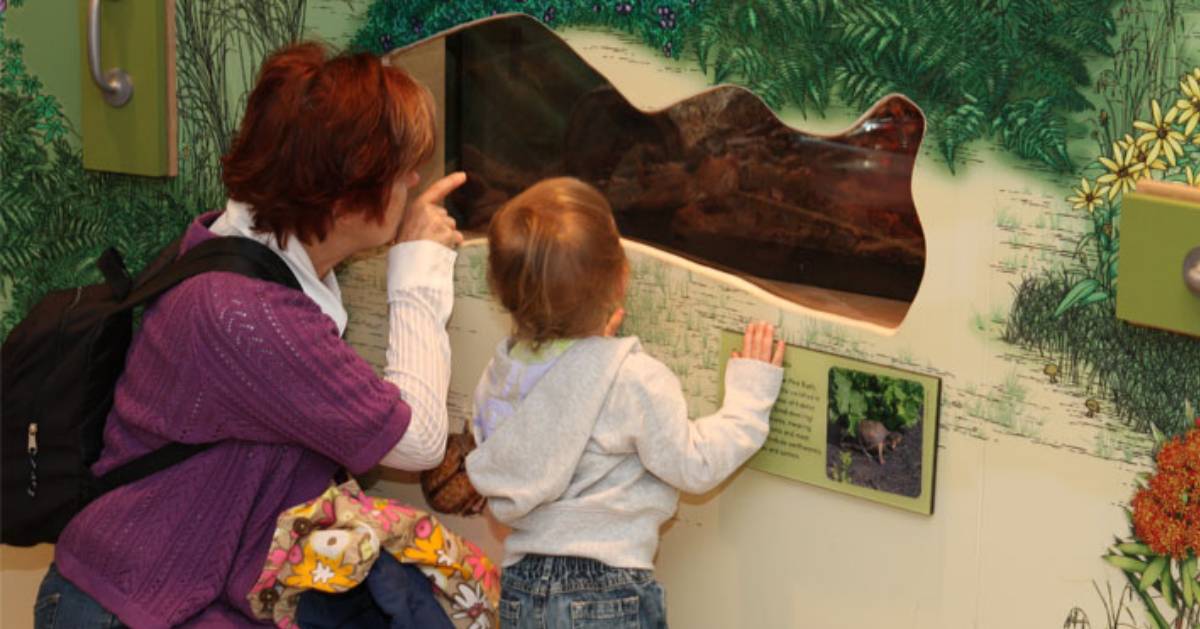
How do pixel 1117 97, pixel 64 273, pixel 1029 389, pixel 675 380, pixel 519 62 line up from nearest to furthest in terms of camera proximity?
pixel 1117 97, pixel 1029 389, pixel 675 380, pixel 519 62, pixel 64 273

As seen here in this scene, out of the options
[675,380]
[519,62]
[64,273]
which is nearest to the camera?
[675,380]

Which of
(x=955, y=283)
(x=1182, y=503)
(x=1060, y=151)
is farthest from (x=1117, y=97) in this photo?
(x=1182, y=503)

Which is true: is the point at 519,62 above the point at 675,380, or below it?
above

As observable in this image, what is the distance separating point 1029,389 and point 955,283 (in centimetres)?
15

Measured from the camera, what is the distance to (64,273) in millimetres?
2674

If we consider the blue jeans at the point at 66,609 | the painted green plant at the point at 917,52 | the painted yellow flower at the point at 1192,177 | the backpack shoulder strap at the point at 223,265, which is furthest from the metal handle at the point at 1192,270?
the blue jeans at the point at 66,609

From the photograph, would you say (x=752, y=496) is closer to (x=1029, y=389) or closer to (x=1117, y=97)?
(x=1029, y=389)

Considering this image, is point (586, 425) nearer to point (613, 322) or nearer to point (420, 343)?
A: point (613, 322)

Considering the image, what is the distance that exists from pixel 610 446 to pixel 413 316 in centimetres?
37

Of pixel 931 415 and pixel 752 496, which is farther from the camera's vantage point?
pixel 752 496

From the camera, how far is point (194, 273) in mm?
1968

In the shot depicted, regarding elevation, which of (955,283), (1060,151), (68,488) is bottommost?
(68,488)

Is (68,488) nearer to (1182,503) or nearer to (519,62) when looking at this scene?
(519,62)

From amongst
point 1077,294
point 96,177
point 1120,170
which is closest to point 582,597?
point 1077,294
